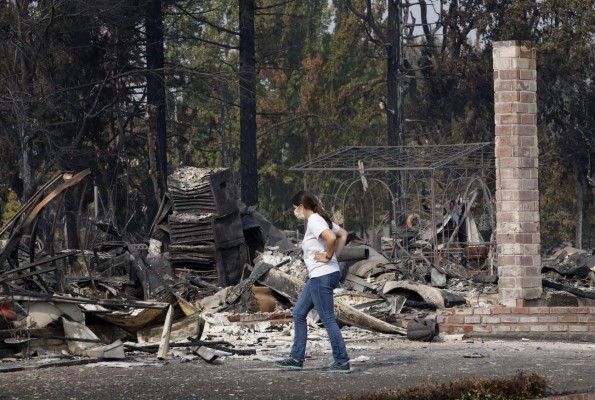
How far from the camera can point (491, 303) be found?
17.1m

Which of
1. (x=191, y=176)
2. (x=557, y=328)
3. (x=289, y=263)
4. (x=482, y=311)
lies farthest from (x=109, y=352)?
(x=191, y=176)

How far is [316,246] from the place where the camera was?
11.8 m

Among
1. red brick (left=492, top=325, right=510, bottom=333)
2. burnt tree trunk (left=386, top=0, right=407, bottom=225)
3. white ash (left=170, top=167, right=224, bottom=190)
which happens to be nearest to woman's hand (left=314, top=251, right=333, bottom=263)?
red brick (left=492, top=325, right=510, bottom=333)

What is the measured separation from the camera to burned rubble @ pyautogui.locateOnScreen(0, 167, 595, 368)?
527 inches

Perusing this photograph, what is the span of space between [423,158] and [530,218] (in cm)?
1211

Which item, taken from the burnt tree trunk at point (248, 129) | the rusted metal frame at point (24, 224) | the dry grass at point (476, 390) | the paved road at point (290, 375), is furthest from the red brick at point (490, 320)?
the burnt tree trunk at point (248, 129)

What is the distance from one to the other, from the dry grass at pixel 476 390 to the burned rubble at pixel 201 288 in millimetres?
3367

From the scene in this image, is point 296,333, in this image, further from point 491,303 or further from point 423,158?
point 423,158

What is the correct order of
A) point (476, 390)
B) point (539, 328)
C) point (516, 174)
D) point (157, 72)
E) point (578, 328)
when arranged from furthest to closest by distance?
1. point (157, 72)
2. point (516, 174)
3. point (578, 328)
4. point (539, 328)
5. point (476, 390)

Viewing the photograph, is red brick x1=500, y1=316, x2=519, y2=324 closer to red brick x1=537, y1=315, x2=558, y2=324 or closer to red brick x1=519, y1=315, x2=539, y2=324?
red brick x1=519, y1=315, x2=539, y2=324

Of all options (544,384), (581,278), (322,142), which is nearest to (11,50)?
(581,278)

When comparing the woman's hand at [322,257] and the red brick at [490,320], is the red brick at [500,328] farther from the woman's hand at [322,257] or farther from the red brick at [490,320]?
the woman's hand at [322,257]

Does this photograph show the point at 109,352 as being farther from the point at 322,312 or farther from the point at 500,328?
the point at 500,328

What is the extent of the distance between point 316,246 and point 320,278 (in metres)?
0.28
